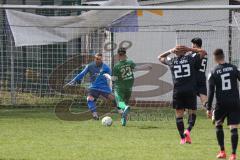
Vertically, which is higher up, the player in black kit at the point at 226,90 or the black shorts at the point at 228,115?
the player in black kit at the point at 226,90

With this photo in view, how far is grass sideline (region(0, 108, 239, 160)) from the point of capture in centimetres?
1124

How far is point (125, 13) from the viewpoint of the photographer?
67.1 ft

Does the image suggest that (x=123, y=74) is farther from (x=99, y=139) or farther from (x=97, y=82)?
(x=99, y=139)

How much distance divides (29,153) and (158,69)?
1245 centimetres

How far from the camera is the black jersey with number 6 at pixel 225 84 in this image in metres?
11.0

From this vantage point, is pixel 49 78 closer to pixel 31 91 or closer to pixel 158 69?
pixel 31 91

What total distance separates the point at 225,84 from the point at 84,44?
10.7 metres

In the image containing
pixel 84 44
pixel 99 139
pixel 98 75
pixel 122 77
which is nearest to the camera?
pixel 99 139

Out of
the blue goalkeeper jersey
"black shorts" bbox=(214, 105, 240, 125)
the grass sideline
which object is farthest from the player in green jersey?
"black shorts" bbox=(214, 105, 240, 125)

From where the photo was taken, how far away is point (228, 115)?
36.4 feet

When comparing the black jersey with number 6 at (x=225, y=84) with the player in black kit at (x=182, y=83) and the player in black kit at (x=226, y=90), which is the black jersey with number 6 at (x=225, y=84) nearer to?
the player in black kit at (x=226, y=90)

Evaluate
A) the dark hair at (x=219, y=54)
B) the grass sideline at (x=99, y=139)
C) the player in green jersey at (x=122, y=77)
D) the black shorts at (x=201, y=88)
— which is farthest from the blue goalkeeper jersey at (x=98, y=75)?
the dark hair at (x=219, y=54)

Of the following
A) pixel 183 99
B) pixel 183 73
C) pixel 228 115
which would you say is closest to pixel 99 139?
pixel 183 99

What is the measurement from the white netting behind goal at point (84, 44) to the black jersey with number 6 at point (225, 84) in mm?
9210
